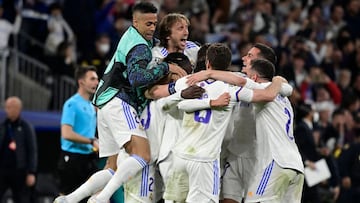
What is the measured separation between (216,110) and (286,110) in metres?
0.86

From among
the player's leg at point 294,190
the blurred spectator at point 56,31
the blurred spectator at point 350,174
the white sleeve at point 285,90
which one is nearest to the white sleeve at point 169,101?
the white sleeve at point 285,90

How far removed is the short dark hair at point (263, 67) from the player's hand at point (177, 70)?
71 centimetres

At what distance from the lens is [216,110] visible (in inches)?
428

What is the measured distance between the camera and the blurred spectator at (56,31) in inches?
795

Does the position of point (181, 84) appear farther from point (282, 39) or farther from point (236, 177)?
point (282, 39)

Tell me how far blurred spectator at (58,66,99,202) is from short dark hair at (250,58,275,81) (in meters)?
3.52

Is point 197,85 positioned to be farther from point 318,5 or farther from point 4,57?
point 318,5

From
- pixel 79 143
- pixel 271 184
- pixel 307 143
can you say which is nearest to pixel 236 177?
pixel 271 184

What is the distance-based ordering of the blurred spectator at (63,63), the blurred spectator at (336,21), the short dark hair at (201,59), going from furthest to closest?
the blurred spectator at (336,21) < the blurred spectator at (63,63) < the short dark hair at (201,59)

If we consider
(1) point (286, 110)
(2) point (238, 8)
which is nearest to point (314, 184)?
(1) point (286, 110)

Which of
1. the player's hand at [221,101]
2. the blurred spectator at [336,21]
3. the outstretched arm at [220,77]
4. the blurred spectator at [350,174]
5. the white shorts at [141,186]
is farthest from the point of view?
the blurred spectator at [336,21]

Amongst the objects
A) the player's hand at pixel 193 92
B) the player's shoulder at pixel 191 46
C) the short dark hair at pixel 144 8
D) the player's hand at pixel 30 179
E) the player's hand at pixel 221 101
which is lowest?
the player's hand at pixel 30 179

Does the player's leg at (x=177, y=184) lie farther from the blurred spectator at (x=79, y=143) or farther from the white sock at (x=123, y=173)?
the blurred spectator at (x=79, y=143)

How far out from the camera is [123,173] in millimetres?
11008
